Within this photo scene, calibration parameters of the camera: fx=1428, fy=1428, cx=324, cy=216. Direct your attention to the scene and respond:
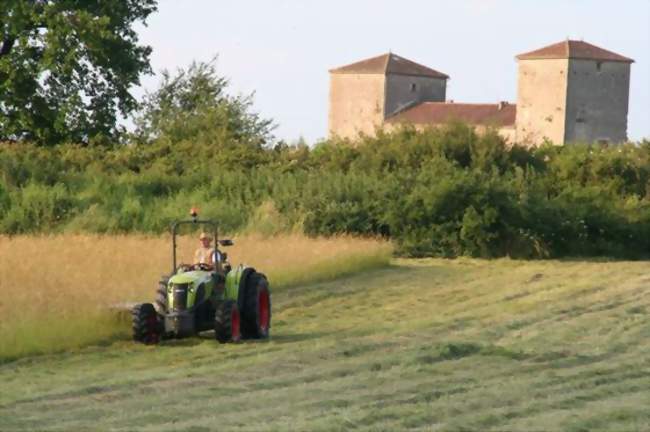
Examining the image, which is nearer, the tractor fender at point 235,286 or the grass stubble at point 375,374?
the grass stubble at point 375,374

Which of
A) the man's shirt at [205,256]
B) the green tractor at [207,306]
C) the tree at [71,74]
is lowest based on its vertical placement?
the green tractor at [207,306]

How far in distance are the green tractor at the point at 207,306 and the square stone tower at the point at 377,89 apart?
8763cm

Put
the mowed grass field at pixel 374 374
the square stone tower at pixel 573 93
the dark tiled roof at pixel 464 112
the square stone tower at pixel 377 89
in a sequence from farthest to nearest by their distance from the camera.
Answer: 1. the square stone tower at pixel 377 89
2. the dark tiled roof at pixel 464 112
3. the square stone tower at pixel 573 93
4. the mowed grass field at pixel 374 374

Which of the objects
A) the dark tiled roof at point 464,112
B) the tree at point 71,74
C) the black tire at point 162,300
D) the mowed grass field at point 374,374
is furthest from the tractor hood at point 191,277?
the dark tiled roof at point 464,112

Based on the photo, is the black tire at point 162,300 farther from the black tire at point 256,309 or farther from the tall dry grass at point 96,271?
the black tire at point 256,309

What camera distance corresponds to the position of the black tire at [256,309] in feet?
54.1

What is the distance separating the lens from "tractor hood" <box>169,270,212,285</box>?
52.2 ft

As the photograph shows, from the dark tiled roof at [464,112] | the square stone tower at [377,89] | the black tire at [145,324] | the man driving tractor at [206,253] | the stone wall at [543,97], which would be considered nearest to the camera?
the black tire at [145,324]

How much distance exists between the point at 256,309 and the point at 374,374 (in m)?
3.41

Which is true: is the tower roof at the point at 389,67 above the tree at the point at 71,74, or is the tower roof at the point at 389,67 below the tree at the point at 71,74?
above

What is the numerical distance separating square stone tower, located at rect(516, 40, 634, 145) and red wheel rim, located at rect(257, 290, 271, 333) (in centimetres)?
7972

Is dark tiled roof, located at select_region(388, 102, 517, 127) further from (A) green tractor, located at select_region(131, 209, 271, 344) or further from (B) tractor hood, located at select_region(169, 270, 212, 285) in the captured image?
(B) tractor hood, located at select_region(169, 270, 212, 285)

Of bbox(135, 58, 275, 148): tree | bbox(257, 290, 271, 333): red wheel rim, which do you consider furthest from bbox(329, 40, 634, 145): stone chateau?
bbox(257, 290, 271, 333): red wheel rim

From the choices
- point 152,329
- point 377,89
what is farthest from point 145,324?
point 377,89
